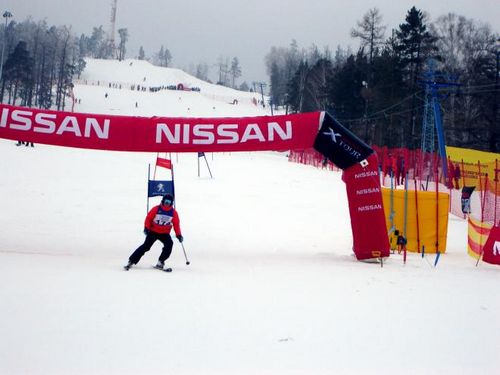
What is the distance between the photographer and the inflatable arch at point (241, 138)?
8867mm

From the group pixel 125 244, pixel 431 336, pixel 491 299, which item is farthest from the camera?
pixel 125 244

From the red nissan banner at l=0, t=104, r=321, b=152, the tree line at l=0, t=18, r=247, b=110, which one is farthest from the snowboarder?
the tree line at l=0, t=18, r=247, b=110

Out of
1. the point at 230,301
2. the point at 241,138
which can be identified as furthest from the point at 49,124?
the point at 230,301

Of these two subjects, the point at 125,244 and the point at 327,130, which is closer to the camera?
the point at 327,130

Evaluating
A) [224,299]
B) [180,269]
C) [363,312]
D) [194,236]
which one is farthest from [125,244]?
[363,312]

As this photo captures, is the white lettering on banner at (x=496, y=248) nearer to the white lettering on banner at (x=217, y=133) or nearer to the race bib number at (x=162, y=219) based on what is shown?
the white lettering on banner at (x=217, y=133)

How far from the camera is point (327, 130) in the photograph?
908 cm

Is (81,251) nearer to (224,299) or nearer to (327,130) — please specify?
(224,299)

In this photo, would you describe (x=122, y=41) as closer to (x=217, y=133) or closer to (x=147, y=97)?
(x=147, y=97)

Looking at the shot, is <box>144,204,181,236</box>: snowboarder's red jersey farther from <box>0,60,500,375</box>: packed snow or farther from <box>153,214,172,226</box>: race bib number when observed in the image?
<box>0,60,500,375</box>: packed snow

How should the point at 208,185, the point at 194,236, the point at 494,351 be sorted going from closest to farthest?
the point at 494,351 < the point at 194,236 < the point at 208,185

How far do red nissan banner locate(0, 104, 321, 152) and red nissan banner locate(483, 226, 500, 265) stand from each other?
3638 mm

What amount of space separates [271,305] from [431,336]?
185 centimetres

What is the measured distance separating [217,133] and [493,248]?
543cm
